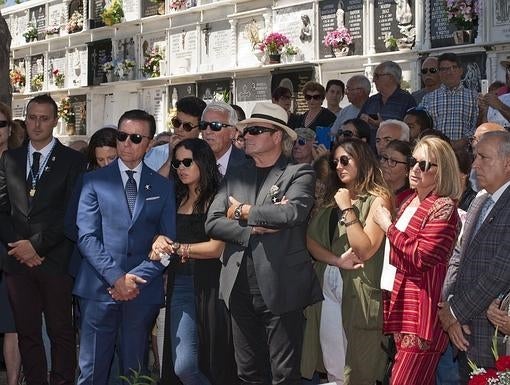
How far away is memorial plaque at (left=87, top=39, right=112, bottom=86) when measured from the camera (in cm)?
2467

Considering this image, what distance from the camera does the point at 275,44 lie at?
17844 mm

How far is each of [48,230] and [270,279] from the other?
70.6 inches

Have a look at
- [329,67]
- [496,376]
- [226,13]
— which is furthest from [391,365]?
[226,13]

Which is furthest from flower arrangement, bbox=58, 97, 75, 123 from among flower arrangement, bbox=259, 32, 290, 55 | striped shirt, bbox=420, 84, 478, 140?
striped shirt, bbox=420, 84, 478, 140

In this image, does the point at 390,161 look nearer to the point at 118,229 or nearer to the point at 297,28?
the point at 118,229

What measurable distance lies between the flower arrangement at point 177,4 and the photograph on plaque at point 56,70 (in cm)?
649

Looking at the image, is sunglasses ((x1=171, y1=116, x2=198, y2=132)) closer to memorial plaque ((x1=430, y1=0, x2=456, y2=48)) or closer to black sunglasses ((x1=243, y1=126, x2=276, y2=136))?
black sunglasses ((x1=243, y1=126, x2=276, y2=136))

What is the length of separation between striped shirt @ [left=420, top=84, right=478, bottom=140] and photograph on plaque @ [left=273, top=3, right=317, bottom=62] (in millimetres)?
9121

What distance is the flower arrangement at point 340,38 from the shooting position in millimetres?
16312

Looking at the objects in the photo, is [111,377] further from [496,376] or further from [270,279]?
[496,376]

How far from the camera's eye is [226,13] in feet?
65.9

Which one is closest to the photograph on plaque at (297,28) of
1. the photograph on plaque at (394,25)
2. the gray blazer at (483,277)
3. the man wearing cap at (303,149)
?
the photograph on plaque at (394,25)

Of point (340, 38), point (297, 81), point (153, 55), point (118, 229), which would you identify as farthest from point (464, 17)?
point (153, 55)

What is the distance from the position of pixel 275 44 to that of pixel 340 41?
75.9 inches
